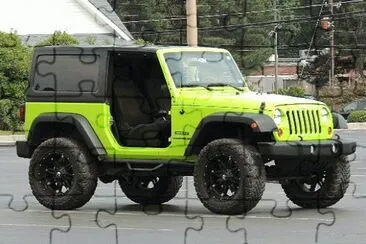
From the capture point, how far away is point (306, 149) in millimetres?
13195

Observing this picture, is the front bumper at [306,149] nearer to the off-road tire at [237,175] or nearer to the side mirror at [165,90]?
the off-road tire at [237,175]

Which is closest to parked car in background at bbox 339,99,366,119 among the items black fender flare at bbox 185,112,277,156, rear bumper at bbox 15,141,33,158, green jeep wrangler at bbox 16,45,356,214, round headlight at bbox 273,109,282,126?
green jeep wrangler at bbox 16,45,356,214

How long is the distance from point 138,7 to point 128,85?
53.6m

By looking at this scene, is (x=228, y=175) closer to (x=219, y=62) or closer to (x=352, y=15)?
(x=219, y=62)

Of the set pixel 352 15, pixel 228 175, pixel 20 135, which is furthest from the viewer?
pixel 352 15

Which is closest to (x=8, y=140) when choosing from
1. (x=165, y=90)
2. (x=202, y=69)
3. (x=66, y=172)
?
(x=66, y=172)

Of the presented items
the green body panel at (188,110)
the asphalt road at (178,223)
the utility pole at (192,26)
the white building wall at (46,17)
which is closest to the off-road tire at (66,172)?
the asphalt road at (178,223)

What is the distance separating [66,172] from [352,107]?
37163 millimetres

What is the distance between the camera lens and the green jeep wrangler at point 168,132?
43.7 ft

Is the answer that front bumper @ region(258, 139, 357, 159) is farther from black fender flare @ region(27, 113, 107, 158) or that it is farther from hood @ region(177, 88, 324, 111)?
black fender flare @ region(27, 113, 107, 158)

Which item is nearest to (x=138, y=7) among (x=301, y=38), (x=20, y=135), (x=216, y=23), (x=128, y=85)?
(x=216, y=23)

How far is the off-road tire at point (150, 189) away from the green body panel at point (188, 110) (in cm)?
94

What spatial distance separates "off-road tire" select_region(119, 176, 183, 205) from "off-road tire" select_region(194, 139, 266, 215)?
1.81 meters

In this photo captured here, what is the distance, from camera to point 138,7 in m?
68.1
